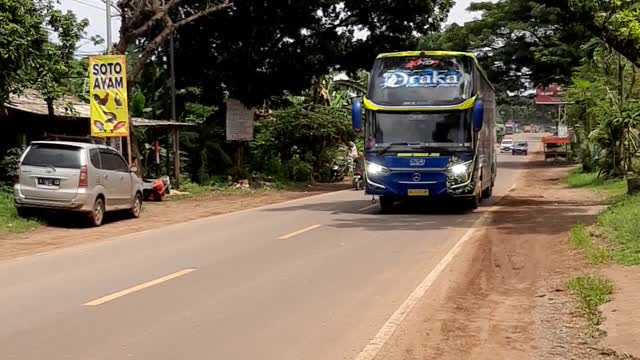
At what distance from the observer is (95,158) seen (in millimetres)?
17484

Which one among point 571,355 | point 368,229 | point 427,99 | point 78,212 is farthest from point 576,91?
point 571,355

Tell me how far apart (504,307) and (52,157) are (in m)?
11.5

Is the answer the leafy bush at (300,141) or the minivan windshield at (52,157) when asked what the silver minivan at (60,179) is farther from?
the leafy bush at (300,141)

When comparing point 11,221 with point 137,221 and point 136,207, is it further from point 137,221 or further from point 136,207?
point 136,207

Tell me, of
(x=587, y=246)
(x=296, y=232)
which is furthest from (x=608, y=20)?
(x=296, y=232)

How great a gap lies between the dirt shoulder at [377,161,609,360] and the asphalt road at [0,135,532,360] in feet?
1.41

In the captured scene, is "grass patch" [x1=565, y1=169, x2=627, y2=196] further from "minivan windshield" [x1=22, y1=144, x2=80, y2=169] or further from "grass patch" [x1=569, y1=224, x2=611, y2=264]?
"minivan windshield" [x1=22, y1=144, x2=80, y2=169]

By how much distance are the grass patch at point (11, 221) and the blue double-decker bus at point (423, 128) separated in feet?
24.5

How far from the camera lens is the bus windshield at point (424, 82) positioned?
1823 centimetres

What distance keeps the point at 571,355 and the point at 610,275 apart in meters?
3.66

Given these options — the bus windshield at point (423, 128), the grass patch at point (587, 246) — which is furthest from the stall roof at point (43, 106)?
the grass patch at point (587, 246)

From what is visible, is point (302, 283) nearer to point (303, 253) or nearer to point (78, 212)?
point (303, 253)

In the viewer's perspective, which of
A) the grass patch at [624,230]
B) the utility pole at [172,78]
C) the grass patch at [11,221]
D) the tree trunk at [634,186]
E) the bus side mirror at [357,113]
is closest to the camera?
the grass patch at [624,230]

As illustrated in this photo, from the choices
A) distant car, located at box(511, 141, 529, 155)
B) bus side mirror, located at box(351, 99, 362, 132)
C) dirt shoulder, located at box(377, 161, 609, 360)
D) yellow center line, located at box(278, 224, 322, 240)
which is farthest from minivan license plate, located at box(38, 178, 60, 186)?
distant car, located at box(511, 141, 529, 155)
